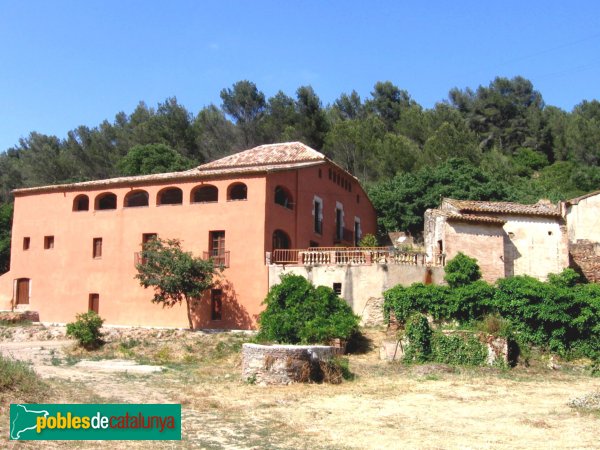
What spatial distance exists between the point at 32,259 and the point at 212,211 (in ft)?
34.8

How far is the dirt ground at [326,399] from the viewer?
1184 cm

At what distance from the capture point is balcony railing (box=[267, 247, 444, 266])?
26.8 m

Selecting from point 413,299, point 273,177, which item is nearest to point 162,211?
point 273,177

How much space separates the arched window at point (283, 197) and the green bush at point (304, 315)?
20.1 feet

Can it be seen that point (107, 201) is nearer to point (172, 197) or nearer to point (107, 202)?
point (107, 202)

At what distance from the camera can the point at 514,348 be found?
75.4 ft

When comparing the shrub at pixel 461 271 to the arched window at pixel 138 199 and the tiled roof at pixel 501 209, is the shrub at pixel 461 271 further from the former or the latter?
the arched window at pixel 138 199

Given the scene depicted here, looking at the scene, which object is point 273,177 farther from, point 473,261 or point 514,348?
point 514,348

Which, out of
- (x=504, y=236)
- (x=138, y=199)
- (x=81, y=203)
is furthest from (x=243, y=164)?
(x=504, y=236)

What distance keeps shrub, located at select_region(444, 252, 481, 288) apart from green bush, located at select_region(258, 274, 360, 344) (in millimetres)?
4781

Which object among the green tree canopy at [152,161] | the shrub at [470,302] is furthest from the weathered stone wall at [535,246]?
the green tree canopy at [152,161]

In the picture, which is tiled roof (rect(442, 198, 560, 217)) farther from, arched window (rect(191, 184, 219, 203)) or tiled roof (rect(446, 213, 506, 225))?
arched window (rect(191, 184, 219, 203))

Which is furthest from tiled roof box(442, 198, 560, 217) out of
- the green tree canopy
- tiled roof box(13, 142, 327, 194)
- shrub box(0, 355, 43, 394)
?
the green tree canopy

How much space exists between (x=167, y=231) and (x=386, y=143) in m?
25.2
